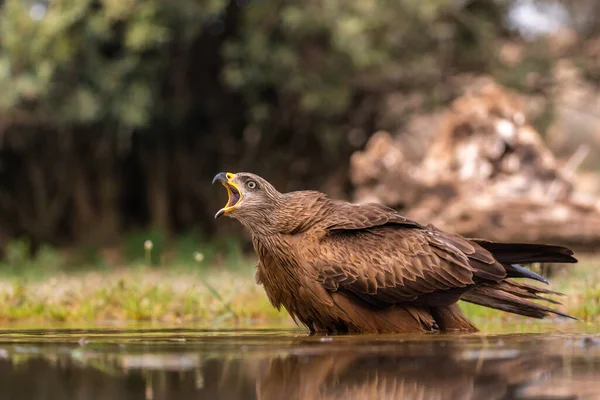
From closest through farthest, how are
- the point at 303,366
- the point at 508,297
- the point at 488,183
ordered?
the point at 303,366, the point at 508,297, the point at 488,183

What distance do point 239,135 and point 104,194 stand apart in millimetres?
2561

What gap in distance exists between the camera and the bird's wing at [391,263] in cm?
696

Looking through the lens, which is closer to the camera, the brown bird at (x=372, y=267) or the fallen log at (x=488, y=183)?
the brown bird at (x=372, y=267)

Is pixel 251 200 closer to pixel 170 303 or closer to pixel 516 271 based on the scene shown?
pixel 516 271

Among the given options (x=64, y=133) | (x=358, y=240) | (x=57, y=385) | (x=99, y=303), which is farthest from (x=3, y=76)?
(x=57, y=385)

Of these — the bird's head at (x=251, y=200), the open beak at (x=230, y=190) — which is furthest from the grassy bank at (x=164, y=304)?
the bird's head at (x=251, y=200)

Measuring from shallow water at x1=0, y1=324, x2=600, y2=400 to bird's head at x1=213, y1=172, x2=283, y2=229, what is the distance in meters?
0.92

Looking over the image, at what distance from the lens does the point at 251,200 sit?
744 centimetres

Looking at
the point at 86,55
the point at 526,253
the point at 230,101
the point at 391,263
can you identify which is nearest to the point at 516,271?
the point at 526,253

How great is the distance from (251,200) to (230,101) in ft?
33.3

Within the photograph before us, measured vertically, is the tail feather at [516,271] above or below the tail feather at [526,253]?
below

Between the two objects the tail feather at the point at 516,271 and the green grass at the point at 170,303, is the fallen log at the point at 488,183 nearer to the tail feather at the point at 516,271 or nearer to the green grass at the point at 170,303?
the green grass at the point at 170,303

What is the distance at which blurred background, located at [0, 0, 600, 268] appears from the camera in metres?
14.1

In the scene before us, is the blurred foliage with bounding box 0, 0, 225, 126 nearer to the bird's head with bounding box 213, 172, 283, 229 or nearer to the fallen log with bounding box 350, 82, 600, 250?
the fallen log with bounding box 350, 82, 600, 250
